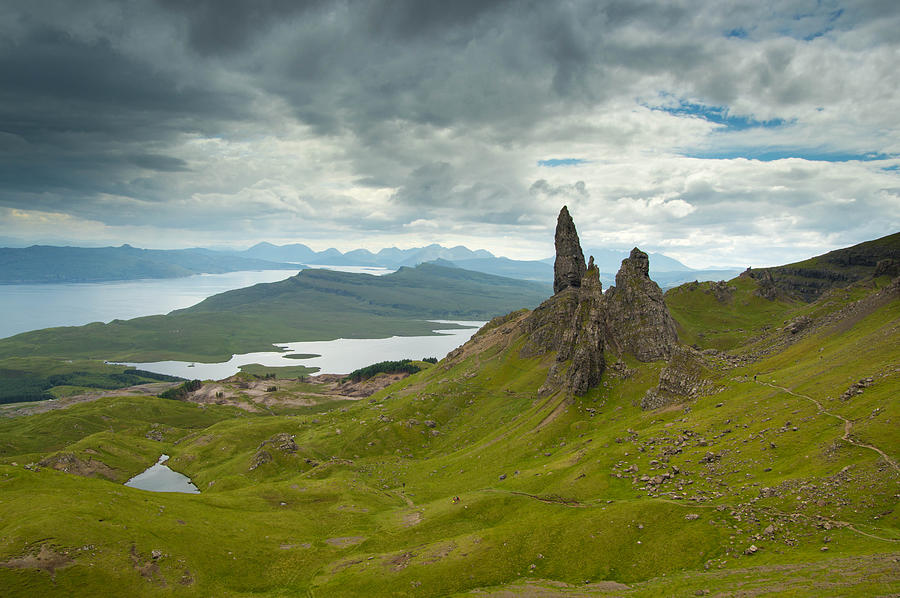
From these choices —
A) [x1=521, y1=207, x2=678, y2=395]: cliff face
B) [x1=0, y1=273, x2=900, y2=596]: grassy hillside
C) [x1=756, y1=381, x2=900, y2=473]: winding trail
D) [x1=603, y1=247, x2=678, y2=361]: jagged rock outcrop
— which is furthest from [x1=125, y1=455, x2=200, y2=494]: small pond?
[x1=756, y1=381, x2=900, y2=473]: winding trail

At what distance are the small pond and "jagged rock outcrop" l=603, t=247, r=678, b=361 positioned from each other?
472ft

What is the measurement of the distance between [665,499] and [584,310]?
10075 centimetres

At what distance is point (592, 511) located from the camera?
2901 inches

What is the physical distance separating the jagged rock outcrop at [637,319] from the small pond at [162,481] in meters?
144

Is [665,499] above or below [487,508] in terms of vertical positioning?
above

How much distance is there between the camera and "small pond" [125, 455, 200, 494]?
15450 cm

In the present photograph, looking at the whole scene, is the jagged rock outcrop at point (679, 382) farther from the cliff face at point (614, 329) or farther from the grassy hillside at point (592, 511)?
the cliff face at point (614, 329)

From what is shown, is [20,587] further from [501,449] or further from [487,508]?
[501,449]

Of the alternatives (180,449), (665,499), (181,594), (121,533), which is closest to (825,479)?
(665,499)

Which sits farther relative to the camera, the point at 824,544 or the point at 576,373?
the point at 576,373

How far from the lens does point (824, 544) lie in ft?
162

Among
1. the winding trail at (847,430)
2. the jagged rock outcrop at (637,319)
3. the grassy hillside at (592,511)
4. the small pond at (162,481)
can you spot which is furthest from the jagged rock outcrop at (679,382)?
the small pond at (162,481)

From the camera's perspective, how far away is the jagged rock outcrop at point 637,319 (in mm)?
141375

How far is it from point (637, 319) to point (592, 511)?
88.2 meters
